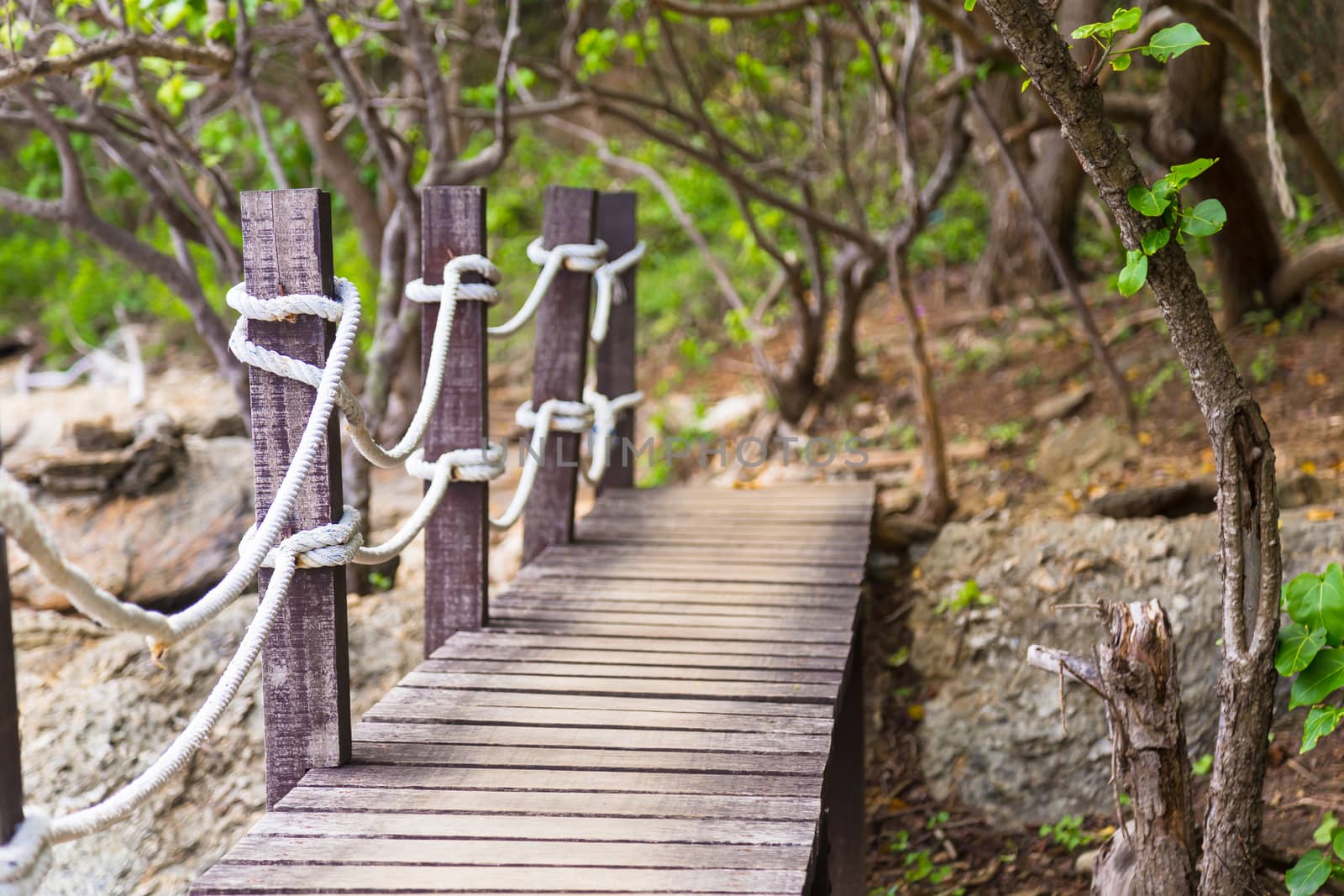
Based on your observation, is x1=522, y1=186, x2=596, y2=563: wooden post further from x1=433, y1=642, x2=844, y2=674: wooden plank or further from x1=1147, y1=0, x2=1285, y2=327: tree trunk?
x1=1147, y1=0, x2=1285, y2=327: tree trunk

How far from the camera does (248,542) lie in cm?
193

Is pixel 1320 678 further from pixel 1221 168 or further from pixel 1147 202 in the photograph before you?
pixel 1221 168

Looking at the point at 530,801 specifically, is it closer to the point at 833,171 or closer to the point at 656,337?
the point at 833,171

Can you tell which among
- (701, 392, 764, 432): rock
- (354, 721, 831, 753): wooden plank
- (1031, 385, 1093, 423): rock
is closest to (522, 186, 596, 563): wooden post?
(354, 721, 831, 753): wooden plank

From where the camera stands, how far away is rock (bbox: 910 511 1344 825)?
12.2 ft

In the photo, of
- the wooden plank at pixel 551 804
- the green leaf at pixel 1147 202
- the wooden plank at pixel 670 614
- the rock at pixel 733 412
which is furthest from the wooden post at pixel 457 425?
the rock at pixel 733 412

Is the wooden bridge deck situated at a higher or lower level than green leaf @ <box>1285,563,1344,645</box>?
lower

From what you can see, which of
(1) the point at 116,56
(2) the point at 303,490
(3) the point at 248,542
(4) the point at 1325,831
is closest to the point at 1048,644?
(4) the point at 1325,831

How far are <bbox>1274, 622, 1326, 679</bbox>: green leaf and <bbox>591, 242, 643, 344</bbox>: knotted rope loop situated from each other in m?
2.37

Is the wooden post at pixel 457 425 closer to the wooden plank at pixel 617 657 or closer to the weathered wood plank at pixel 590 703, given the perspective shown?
the wooden plank at pixel 617 657

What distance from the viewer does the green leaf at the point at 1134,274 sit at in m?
2.03

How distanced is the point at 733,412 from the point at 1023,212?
6.81 feet

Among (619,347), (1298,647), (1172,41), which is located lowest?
(1298,647)

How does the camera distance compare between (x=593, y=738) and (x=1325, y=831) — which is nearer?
(x=593, y=738)
